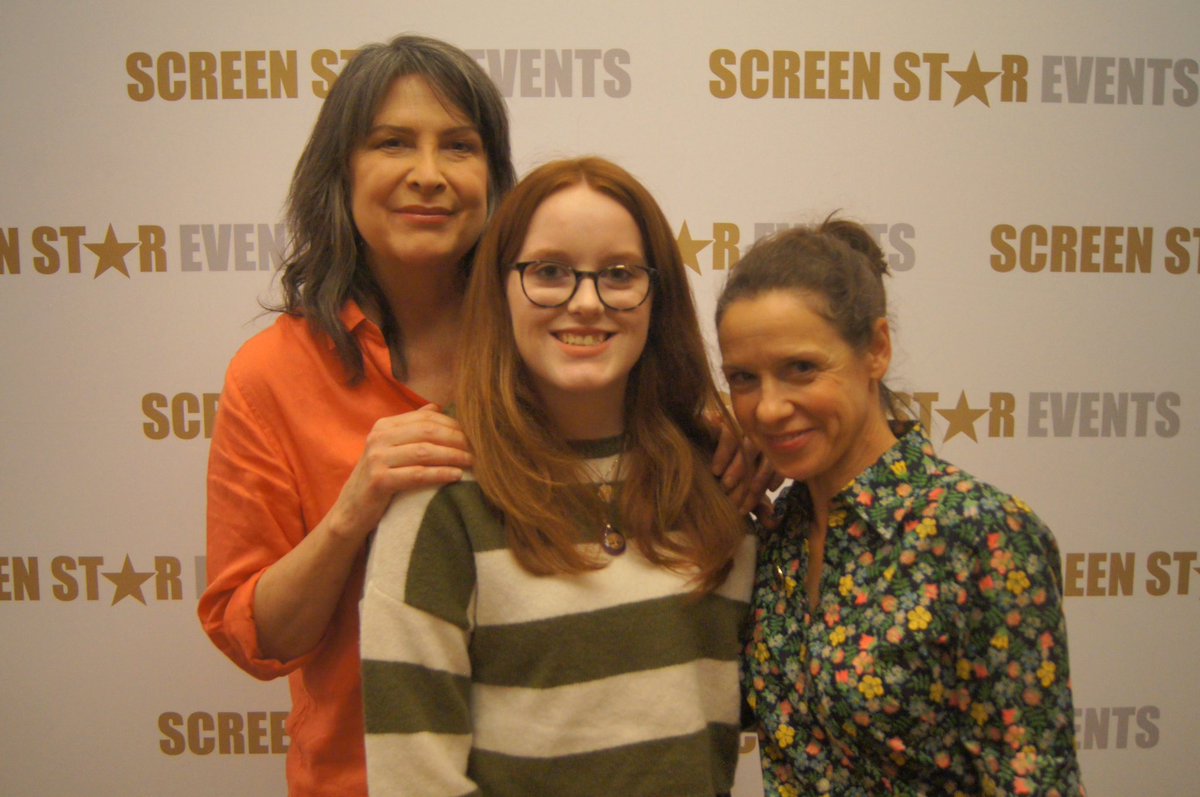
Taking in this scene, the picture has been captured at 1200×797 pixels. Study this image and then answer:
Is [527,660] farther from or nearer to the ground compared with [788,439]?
nearer to the ground

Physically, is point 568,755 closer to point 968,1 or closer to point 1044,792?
point 1044,792

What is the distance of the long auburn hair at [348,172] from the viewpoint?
3.89ft

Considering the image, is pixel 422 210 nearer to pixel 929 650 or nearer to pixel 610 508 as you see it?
pixel 610 508

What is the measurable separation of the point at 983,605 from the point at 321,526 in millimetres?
848

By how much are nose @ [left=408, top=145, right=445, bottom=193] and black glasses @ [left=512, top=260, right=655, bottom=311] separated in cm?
23

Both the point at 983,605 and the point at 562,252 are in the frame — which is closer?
the point at 983,605

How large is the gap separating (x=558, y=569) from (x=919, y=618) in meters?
0.43

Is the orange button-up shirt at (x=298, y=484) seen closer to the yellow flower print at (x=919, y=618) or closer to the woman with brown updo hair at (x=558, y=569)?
the woman with brown updo hair at (x=558, y=569)

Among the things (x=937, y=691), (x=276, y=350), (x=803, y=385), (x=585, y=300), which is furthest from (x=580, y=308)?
(x=937, y=691)

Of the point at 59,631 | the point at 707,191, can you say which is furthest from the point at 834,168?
the point at 59,631

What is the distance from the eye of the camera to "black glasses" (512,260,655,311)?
101cm

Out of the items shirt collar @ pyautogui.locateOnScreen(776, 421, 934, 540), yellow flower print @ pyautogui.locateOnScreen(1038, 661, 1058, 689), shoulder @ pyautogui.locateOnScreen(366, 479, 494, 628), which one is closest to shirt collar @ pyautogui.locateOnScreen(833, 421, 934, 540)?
shirt collar @ pyautogui.locateOnScreen(776, 421, 934, 540)

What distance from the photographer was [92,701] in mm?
1977

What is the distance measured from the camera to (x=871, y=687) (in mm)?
934
